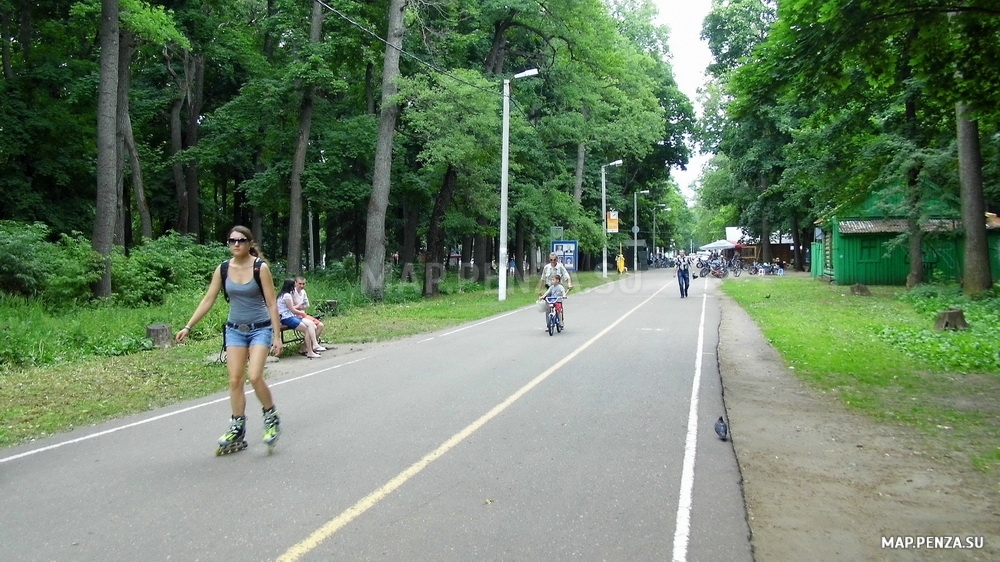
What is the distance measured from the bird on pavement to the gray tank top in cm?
432

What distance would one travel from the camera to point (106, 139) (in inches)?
729

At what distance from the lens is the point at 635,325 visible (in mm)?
17812

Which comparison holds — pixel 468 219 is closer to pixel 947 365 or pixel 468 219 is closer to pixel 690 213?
pixel 947 365

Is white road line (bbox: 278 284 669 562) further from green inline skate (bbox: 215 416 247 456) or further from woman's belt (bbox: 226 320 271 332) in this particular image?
woman's belt (bbox: 226 320 271 332)

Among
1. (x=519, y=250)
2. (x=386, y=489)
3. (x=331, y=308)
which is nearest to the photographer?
(x=386, y=489)

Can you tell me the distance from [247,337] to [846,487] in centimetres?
490

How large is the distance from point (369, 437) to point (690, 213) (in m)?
156

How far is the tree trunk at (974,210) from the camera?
66.4 ft

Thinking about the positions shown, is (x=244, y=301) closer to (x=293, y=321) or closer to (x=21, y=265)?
(x=293, y=321)

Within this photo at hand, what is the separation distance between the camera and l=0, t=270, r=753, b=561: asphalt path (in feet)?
14.4

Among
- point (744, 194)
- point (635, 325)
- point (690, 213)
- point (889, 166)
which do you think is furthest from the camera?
point (690, 213)

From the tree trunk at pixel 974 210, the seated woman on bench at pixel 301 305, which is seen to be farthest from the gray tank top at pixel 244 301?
the tree trunk at pixel 974 210

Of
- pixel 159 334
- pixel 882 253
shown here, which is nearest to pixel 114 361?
pixel 159 334

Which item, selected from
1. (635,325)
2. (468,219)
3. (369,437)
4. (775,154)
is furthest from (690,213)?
(369,437)
